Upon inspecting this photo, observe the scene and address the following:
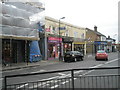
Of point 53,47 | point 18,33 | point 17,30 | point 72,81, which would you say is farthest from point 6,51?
point 72,81

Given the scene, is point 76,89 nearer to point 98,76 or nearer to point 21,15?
point 98,76

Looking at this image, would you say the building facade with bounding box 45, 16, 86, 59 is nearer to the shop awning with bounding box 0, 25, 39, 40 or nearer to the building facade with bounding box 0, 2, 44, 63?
the building facade with bounding box 0, 2, 44, 63

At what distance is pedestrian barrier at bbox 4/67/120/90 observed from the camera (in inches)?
186

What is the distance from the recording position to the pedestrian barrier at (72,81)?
4.72 meters

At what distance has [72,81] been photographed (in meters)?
4.76

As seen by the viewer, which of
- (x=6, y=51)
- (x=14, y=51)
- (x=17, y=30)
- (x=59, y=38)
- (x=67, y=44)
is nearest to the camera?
(x=17, y=30)

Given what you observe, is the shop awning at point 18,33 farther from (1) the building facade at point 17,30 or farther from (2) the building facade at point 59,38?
(2) the building facade at point 59,38

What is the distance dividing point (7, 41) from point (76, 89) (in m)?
17.3

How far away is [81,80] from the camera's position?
516 centimetres

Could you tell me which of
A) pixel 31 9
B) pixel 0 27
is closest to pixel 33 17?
pixel 31 9

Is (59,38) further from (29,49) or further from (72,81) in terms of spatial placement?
(72,81)

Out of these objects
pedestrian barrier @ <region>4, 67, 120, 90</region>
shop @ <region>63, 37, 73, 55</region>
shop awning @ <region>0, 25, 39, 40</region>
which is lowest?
pedestrian barrier @ <region>4, 67, 120, 90</region>

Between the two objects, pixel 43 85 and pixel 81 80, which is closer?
pixel 43 85

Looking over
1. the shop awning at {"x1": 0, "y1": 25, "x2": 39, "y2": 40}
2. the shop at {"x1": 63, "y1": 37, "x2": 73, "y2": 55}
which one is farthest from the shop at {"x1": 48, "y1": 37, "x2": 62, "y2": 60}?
the shop awning at {"x1": 0, "y1": 25, "x2": 39, "y2": 40}
